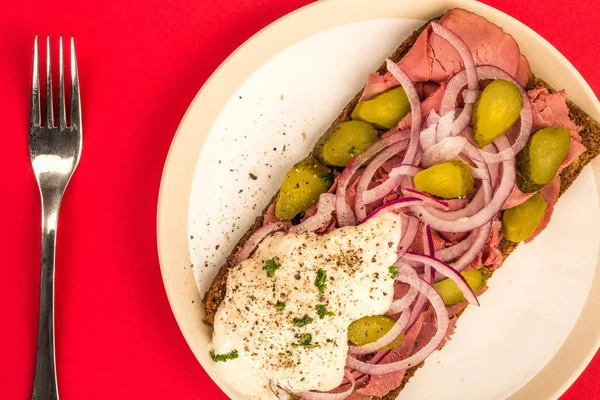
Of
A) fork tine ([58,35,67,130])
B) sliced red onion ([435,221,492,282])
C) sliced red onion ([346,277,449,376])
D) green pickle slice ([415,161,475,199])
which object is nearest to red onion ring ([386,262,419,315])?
sliced red onion ([346,277,449,376])

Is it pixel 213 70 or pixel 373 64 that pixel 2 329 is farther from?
pixel 373 64

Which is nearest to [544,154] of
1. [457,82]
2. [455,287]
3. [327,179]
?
[457,82]

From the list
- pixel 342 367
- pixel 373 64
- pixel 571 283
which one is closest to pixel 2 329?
pixel 342 367

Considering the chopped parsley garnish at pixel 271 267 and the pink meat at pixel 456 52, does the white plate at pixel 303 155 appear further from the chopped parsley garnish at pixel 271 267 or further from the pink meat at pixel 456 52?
the chopped parsley garnish at pixel 271 267

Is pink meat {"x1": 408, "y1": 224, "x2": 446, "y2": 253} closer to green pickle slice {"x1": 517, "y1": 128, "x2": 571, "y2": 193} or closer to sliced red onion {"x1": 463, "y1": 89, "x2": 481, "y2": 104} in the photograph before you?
green pickle slice {"x1": 517, "y1": 128, "x2": 571, "y2": 193}

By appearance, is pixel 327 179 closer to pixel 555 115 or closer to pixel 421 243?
pixel 421 243

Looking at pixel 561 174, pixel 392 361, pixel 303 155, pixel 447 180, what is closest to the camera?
pixel 447 180
